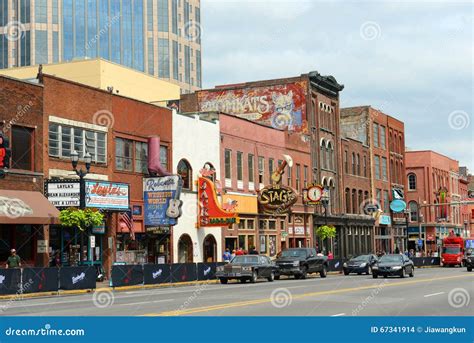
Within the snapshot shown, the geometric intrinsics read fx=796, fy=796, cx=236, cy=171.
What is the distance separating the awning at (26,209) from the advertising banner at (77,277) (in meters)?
2.85

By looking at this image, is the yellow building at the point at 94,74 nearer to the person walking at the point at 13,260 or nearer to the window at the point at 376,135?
the person walking at the point at 13,260

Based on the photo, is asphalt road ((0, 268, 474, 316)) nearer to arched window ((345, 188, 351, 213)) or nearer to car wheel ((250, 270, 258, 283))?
car wheel ((250, 270, 258, 283))

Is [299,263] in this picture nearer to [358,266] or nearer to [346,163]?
[358,266]

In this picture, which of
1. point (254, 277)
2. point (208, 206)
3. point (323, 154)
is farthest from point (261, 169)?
point (254, 277)

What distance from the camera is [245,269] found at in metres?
36.6

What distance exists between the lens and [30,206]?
111 ft

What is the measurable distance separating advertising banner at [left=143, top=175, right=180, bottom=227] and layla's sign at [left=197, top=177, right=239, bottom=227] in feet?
15.7

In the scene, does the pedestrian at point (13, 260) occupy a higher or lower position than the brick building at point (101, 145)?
lower

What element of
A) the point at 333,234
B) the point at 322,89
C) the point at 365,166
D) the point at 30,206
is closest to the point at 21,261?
the point at 30,206

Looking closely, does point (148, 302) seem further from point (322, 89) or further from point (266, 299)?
point (322, 89)

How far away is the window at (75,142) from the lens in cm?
3697

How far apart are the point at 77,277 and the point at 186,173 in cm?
1607

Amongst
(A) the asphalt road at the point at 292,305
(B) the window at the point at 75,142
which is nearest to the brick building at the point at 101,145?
(B) the window at the point at 75,142

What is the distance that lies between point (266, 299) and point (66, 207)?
1502 cm
